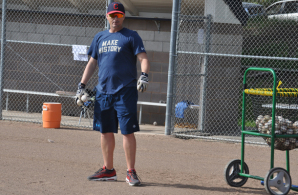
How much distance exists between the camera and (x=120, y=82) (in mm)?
5266

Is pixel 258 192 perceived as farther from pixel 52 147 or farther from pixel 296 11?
pixel 296 11

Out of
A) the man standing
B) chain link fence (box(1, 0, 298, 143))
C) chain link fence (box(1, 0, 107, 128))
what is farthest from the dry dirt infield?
chain link fence (box(1, 0, 107, 128))

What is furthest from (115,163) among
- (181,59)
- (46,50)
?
(46,50)

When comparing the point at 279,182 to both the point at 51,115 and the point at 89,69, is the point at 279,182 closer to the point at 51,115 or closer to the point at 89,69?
the point at 89,69

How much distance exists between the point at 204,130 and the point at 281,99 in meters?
4.90

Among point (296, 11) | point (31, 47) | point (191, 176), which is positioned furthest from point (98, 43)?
point (296, 11)

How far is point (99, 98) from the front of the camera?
5410mm

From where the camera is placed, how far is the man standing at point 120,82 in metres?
5.22

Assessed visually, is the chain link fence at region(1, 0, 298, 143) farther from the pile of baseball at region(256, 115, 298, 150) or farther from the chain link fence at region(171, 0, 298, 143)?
the pile of baseball at region(256, 115, 298, 150)

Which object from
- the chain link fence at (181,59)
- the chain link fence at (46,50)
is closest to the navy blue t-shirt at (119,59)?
the chain link fence at (181,59)

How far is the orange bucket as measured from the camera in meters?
9.61

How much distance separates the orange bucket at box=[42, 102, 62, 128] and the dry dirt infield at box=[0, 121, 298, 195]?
0.92ft

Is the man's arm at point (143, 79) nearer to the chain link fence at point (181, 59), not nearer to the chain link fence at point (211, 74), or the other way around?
the chain link fence at point (181, 59)

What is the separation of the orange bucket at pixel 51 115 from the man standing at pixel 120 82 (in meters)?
4.44
